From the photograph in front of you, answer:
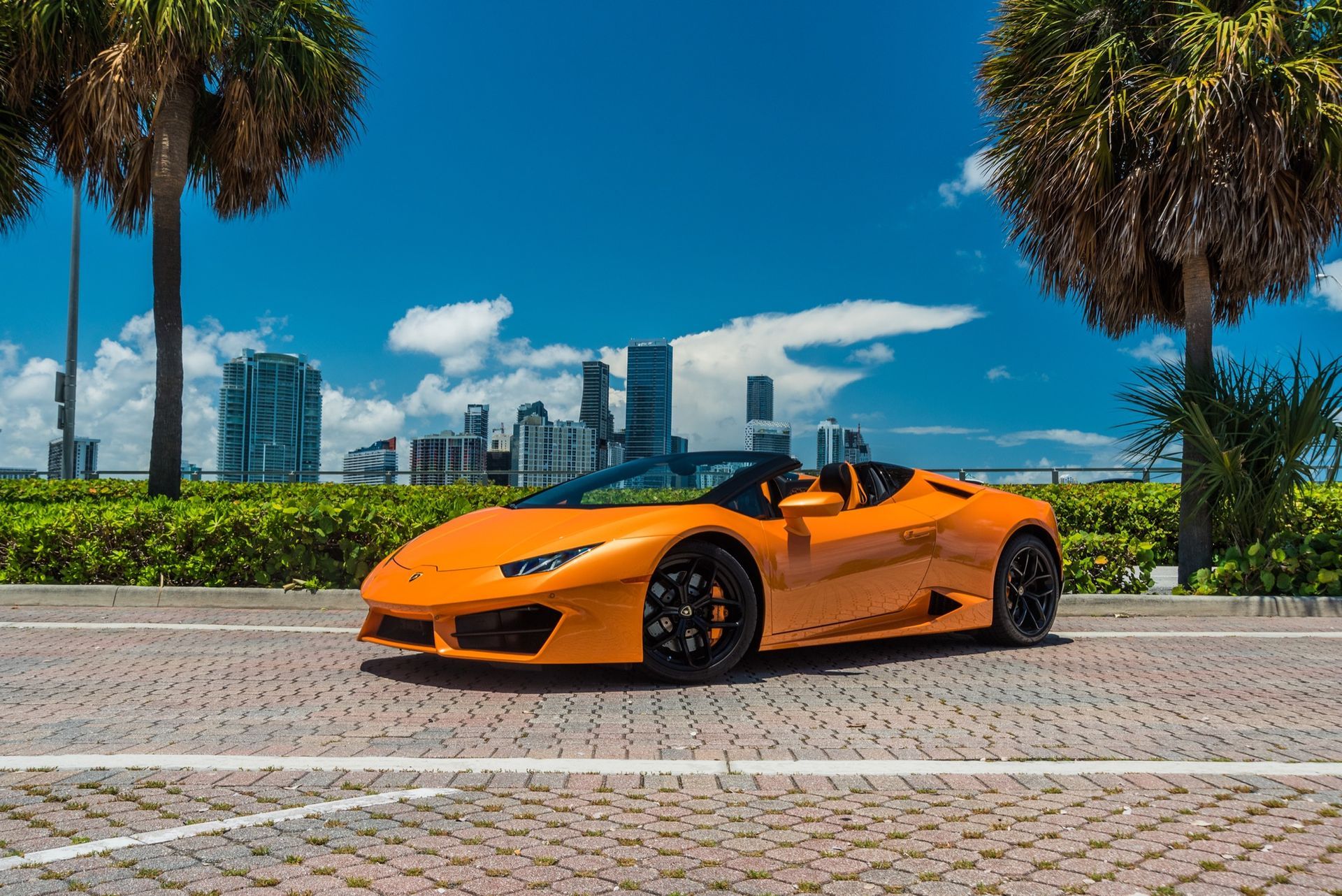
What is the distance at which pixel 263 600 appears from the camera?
885cm

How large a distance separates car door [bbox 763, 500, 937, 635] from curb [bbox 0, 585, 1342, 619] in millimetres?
3230

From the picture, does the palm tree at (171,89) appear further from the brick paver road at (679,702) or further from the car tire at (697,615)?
the car tire at (697,615)

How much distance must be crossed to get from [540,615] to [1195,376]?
851 cm

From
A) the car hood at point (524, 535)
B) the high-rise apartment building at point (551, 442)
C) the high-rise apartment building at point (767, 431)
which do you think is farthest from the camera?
the high-rise apartment building at point (551, 442)

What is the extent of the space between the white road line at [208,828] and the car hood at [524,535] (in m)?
1.82

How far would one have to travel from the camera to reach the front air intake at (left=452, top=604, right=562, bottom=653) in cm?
515

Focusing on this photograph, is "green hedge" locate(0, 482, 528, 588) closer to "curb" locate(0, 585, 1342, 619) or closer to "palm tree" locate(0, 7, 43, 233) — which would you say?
"curb" locate(0, 585, 1342, 619)

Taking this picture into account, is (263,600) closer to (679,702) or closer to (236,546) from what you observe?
(236,546)

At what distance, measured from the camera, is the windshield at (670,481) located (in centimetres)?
597

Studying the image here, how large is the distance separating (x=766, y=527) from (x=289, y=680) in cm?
266

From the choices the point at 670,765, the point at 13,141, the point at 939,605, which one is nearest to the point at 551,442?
the point at 13,141

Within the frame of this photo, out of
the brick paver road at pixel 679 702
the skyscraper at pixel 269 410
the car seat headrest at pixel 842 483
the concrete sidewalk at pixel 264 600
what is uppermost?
the skyscraper at pixel 269 410

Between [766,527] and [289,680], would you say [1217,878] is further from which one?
[289,680]

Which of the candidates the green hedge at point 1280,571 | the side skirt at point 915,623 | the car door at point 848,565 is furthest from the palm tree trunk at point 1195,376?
the car door at point 848,565
